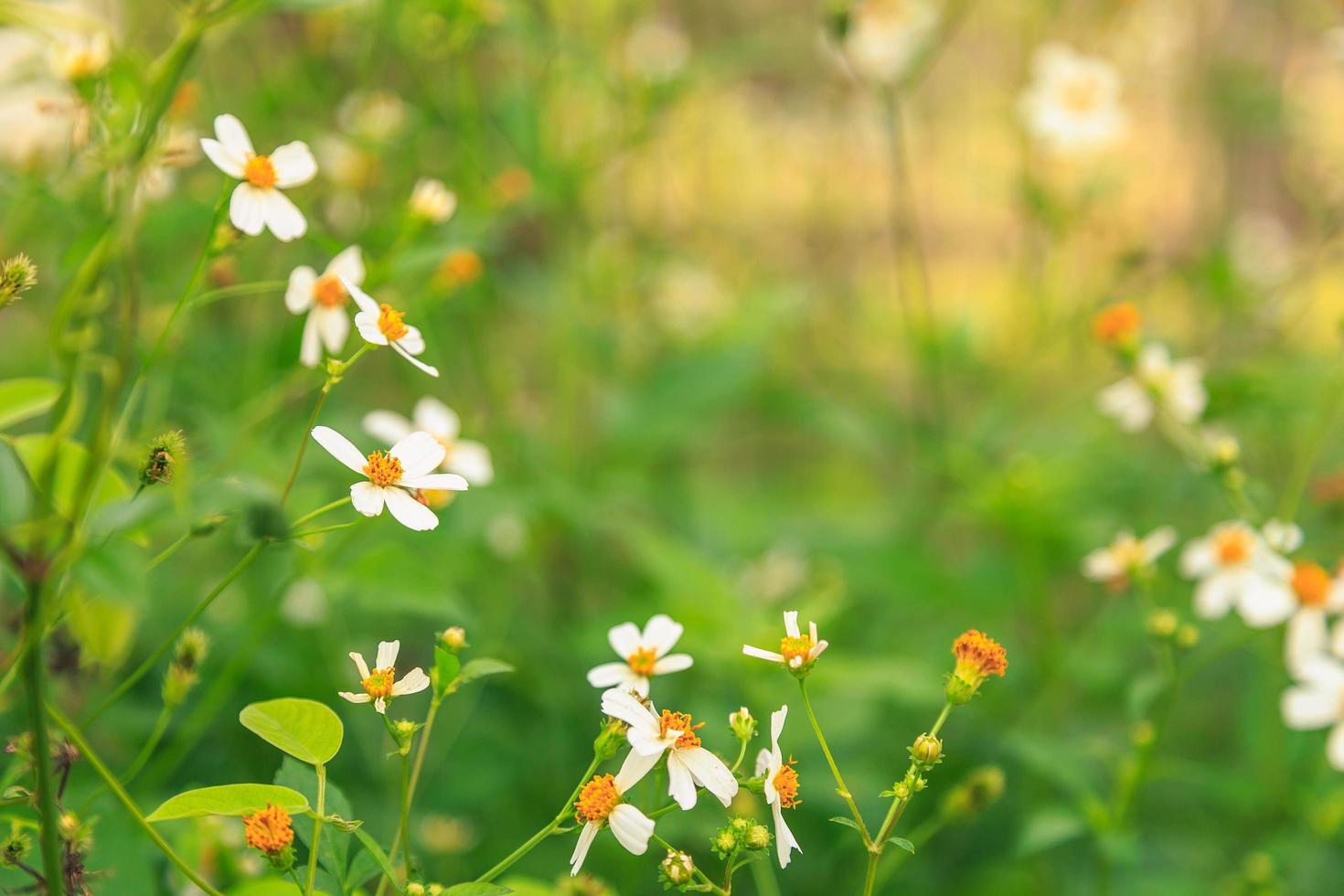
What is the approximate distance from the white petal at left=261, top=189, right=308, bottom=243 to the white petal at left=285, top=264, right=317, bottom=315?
7 centimetres

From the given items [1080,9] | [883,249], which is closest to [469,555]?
[1080,9]

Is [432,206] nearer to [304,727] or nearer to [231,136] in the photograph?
[231,136]

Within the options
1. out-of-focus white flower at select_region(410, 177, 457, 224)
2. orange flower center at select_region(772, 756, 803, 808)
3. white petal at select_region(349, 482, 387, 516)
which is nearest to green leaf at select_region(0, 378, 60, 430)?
white petal at select_region(349, 482, 387, 516)

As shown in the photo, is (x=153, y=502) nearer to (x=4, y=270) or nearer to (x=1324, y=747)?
(x=4, y=270)

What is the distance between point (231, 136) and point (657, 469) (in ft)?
3.88

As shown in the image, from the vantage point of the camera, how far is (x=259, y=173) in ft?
2.04

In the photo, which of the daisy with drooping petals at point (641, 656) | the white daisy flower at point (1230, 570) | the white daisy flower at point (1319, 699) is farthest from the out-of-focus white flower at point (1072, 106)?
the daisy with drooping petals at point (641, 656)

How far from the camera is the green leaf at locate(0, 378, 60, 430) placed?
1.95 feet

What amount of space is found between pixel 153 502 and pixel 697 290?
6.04 ft

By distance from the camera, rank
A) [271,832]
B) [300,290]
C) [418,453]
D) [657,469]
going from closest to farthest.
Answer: [271,832] < [418,453] < [300,290] < [657,469]

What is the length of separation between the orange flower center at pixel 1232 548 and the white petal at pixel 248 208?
80 cm

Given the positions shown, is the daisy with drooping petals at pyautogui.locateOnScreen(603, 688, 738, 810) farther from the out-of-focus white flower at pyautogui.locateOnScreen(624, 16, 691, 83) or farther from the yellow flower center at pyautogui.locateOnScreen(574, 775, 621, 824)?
the out-of-focus white flower at pyautogui.locateOnScreen(624, 16, 691, 83)

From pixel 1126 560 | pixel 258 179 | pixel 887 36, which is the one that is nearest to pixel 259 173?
pixel 258 179

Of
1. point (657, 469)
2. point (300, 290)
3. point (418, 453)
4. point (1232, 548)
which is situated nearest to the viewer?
point (418, 453)
